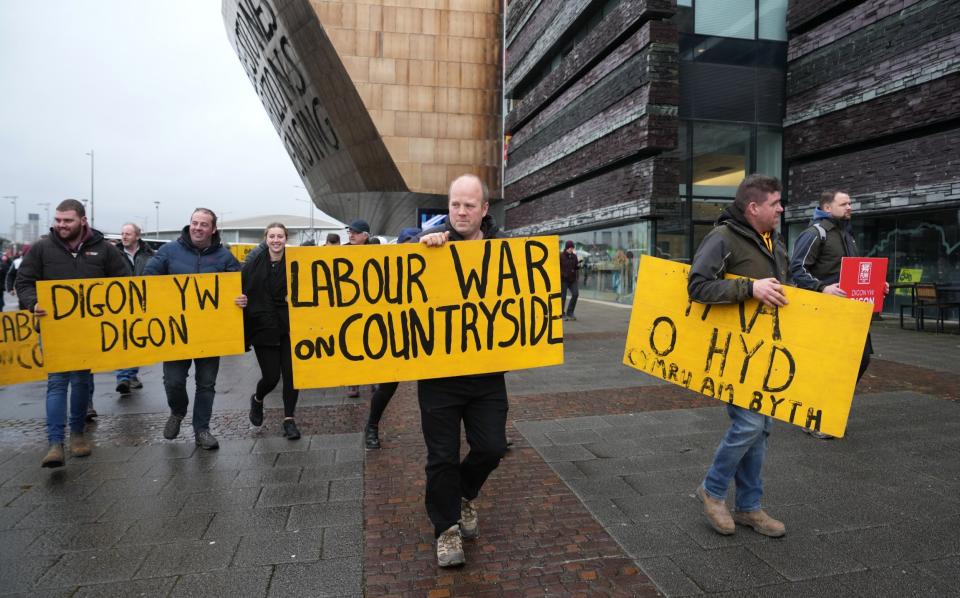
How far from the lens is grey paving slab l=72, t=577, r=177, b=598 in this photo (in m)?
2.78

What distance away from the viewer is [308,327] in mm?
3393

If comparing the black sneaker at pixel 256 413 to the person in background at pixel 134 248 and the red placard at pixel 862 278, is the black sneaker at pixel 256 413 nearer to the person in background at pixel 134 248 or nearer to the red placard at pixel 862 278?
the person in background at pixel 134 248

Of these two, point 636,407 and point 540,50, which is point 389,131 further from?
point 636,407

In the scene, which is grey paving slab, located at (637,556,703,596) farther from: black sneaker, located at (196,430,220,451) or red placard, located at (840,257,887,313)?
black sneaker, located at (196,430,220,451)

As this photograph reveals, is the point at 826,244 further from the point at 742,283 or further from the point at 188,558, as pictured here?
the point at 188,558

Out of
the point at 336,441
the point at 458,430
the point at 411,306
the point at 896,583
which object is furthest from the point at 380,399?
the point at 896,583

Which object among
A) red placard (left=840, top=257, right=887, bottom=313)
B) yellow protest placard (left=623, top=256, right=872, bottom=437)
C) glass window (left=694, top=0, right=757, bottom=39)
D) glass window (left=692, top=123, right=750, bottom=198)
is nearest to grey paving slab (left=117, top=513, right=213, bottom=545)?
yellow protest placard (left=623, top=256, right=872, bottom=437)

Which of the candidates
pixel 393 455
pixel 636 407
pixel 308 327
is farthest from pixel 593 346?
pixel 308 327

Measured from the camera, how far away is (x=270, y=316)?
527cm

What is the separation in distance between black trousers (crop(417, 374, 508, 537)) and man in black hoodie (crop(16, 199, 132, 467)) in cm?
328

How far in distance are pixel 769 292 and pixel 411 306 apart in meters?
1.90

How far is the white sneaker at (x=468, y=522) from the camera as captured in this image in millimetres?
3289

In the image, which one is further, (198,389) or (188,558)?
(198,389)

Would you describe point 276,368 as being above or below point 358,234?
below
